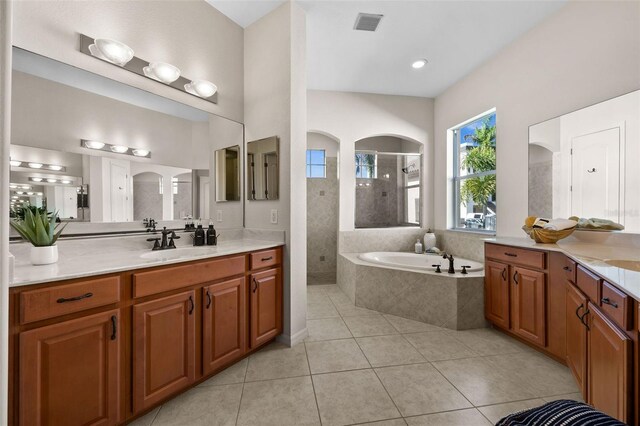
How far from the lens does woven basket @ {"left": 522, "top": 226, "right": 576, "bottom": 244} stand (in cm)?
221

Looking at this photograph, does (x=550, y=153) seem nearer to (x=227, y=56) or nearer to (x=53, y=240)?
(x=227, y=56)

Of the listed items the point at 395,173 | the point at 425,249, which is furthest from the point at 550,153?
the point at 395,173

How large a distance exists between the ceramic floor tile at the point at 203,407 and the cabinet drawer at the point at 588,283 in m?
1.99

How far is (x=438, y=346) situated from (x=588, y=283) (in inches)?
48.2

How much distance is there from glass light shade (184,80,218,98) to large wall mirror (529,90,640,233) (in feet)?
10.1

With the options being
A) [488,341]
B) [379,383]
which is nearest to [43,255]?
[379,383]

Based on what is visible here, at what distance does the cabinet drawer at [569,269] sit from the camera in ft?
5.65

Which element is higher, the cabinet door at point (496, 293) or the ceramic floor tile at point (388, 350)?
the cabinet door at point (496, 293)

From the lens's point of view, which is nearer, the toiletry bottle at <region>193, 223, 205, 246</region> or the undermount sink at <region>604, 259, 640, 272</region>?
the undermount sink at <region>604, 259, 640, 272</region>

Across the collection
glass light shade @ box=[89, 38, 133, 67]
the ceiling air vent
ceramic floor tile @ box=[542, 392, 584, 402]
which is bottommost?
ceramic floor tile @ box=[542, 392, 584, 402]

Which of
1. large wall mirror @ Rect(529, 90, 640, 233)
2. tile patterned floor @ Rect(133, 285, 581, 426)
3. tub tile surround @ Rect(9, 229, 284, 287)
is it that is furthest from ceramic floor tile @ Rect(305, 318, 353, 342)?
large wall mirror @ Rect(529, 90, 640, 233)

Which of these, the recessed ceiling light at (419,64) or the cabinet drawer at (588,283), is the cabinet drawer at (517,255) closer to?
the cabinet drawer at (588,283)

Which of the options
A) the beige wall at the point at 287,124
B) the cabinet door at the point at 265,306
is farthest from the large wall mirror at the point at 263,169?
the cabinet door at the point at 265,306

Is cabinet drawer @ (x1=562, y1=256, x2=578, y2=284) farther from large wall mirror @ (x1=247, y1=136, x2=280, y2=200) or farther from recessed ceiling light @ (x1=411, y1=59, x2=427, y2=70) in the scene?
recessed ceiling light @ (x1=411, y1=59, x2=427, y2=70)
